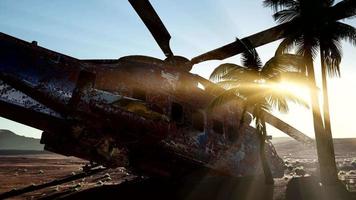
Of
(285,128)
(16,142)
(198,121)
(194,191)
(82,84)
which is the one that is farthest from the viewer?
(16,142)

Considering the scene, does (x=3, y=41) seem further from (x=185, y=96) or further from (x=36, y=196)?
(x=36, y=196)

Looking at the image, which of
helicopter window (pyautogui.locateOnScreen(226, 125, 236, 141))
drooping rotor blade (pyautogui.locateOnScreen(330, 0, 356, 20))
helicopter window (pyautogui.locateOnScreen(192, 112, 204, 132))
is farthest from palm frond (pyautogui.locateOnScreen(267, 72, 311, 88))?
helicopter window (pyautogui.locateOnScreen(192, 112, 204, 132))

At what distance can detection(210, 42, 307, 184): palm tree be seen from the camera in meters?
12.8

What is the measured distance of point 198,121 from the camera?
38.3 feet

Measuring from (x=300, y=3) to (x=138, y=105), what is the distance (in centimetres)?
958

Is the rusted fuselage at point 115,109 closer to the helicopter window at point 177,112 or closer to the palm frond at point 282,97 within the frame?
the helicopter window at point 177,112

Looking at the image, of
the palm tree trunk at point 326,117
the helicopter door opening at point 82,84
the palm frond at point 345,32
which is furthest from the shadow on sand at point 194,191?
the palm frond at point 345,32

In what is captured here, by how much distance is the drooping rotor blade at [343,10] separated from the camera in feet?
40.6

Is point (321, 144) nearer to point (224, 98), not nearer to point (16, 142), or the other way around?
point (224, 98)

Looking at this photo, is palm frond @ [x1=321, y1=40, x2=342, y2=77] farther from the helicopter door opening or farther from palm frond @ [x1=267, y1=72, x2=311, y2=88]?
the helicopter door opening

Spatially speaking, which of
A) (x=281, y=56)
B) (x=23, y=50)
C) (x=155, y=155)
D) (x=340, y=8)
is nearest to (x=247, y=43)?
(x=281, y=56)

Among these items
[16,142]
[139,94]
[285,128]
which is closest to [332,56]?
[285,128]

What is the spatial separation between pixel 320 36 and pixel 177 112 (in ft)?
25.3

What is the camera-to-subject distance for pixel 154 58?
10.4 meters
